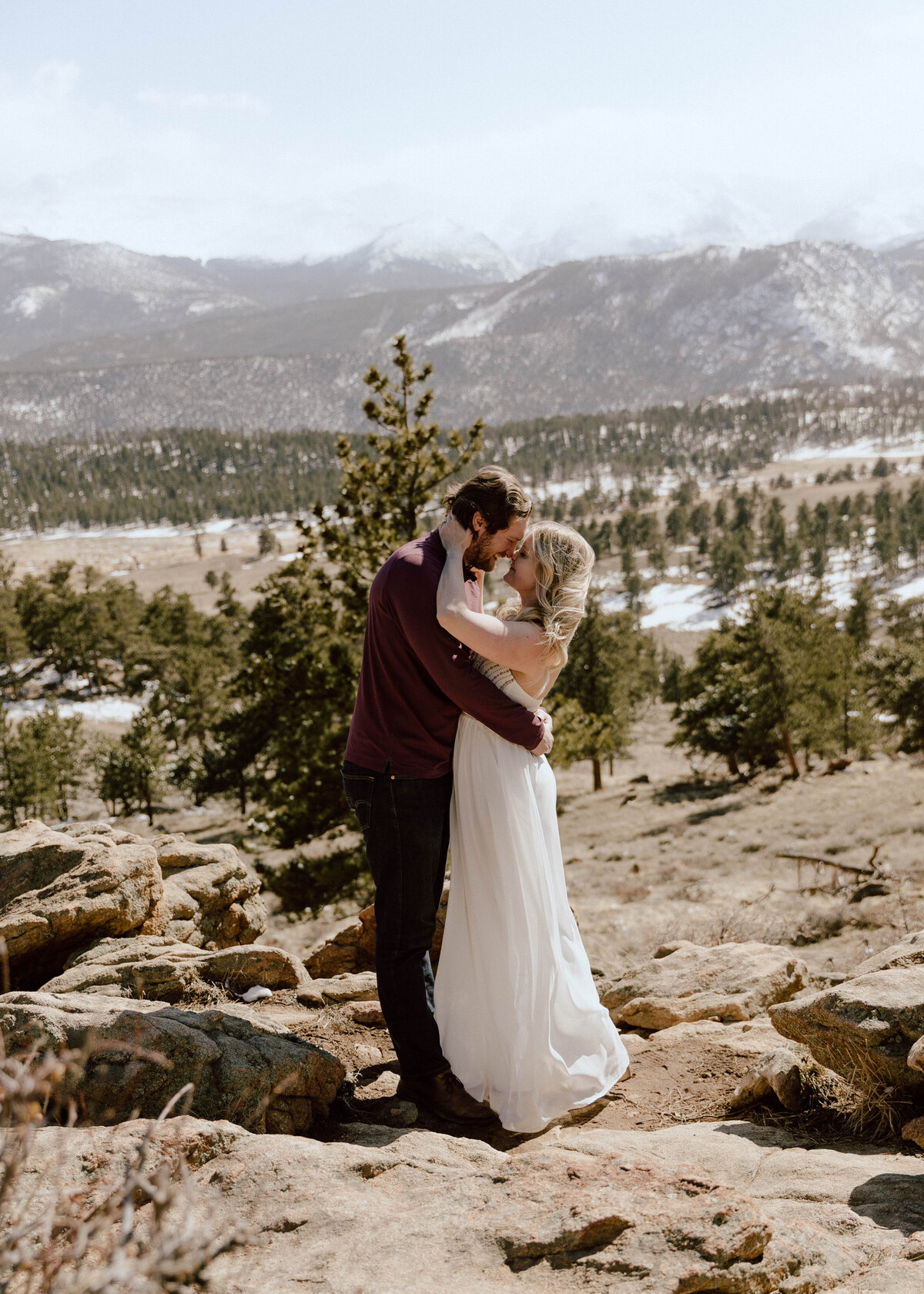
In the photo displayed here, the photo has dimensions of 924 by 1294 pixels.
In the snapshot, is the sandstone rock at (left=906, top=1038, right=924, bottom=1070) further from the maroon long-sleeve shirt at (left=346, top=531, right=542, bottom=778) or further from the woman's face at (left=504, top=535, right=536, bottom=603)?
the woman's face at (left=504, top=535, right=536, bottom=603)

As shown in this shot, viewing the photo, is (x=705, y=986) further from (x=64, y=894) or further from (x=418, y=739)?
(x=64, y=894)

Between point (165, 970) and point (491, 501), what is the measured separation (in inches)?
133

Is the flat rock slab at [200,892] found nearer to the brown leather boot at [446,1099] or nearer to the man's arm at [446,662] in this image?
the brown leather boot at [446,1099]

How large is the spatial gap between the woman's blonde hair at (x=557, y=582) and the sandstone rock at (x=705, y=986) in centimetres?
338

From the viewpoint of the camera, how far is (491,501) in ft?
14.3

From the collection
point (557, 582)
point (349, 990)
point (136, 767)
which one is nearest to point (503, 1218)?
point (557, 582)

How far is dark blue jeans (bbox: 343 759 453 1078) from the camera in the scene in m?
4.56

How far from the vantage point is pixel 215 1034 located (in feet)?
14.5

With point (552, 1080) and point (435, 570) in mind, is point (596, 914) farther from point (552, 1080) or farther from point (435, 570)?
point (435, 570)

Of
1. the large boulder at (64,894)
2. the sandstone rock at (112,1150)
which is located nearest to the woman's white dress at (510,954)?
the sandstone rock at (112,1150)

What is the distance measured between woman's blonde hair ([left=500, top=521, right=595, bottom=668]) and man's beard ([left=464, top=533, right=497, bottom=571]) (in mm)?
245

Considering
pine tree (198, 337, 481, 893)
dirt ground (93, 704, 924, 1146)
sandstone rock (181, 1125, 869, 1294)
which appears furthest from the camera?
pine tree (198, 337, 481, 893)

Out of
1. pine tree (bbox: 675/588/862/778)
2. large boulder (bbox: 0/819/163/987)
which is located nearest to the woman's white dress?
large boulder (bbox: 0/819/163/987)

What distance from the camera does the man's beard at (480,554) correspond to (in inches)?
176
